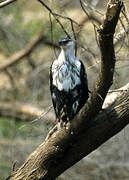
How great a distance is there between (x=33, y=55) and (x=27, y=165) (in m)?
5.56

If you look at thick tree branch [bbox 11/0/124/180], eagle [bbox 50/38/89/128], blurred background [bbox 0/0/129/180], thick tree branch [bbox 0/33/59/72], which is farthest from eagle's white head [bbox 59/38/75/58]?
thick tree branch [bbox 0/33/59/72]

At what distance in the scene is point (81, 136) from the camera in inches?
120

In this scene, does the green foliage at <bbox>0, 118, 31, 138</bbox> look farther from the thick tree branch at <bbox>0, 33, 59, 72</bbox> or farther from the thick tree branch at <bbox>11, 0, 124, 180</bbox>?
the thick tree branch at <bbox>11, 0, 124, 180</bbox>

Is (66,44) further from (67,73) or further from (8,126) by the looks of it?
(8,126)

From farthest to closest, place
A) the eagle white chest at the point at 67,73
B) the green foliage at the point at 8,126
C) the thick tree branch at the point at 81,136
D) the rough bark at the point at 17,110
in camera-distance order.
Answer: the green foliage at the point at 8,126
the rough bark at the point at 17,110
the eagle white chest at the point at 67,73
the thick tree branch at the point at 81,136

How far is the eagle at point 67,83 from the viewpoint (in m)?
3.36

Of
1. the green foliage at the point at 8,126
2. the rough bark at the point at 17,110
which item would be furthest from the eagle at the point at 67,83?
the green foliage at the point at 8,126

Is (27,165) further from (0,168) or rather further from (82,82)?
(0,168)

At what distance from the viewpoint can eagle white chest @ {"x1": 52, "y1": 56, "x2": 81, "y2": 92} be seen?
11.0 ft

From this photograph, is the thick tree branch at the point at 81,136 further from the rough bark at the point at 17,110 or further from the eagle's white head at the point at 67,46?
the rough bark at the point at 17,110

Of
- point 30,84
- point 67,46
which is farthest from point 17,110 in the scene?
point 67,46

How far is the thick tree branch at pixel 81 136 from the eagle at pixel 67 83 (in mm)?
277

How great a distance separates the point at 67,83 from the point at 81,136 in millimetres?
521

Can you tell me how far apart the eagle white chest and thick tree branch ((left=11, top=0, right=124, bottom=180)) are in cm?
46
